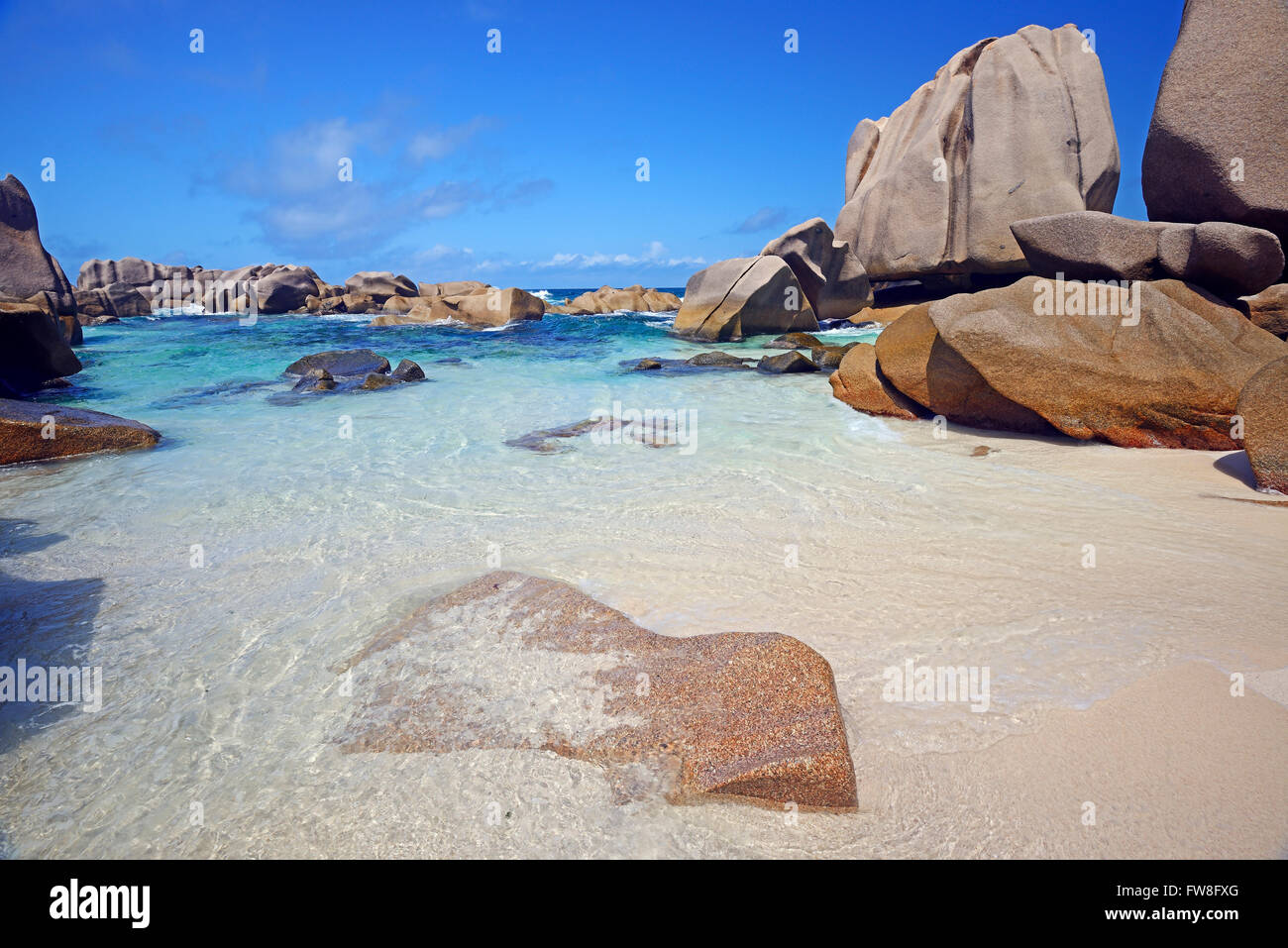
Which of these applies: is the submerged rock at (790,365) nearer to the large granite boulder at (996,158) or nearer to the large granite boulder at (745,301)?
the large granite boulder at (745,301)

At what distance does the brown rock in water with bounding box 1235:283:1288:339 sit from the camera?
21.7ft

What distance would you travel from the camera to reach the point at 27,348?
11.3 meters

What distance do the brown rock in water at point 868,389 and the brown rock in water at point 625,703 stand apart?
584cm

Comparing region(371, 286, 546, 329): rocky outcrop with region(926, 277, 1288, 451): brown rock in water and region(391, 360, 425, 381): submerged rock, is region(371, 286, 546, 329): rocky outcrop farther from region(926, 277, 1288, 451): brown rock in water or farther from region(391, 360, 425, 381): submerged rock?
region(926, 277, 1288, 451): brown rock in water

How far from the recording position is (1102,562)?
3480 millimetres

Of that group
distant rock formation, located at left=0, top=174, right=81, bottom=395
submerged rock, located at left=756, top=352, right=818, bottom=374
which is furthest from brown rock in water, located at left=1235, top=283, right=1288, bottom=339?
distant rock formation, located at left=0, top=174, right=81, bottom=395

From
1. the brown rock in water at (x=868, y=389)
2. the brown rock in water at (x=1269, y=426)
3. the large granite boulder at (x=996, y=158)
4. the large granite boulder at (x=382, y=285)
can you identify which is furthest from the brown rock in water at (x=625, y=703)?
the large granite boulder at (x=382, y=285)

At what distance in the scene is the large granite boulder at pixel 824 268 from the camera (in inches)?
767

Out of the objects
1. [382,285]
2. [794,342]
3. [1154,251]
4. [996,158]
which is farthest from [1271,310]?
[382,285]

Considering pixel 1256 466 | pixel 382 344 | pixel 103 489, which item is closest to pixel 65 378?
pixel 382 344

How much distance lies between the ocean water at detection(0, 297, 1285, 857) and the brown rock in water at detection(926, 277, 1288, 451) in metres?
0.42

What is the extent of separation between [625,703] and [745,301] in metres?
16.6

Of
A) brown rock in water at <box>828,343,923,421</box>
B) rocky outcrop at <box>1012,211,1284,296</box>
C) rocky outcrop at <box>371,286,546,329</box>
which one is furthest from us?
rocky outcrop at <box>371,286,546,329</box>
